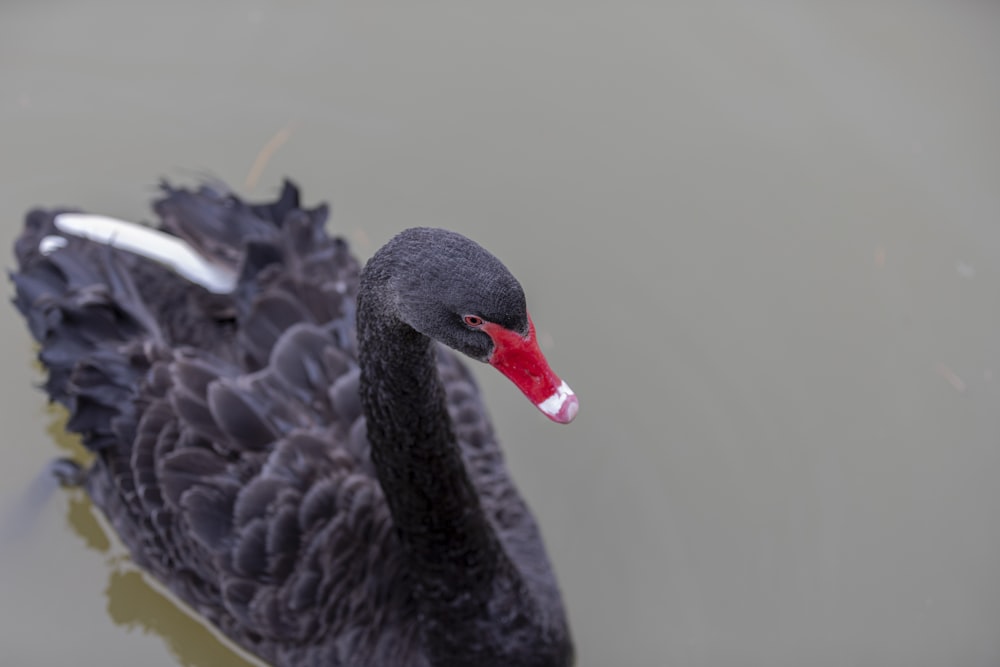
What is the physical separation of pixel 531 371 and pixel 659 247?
2.24 meters

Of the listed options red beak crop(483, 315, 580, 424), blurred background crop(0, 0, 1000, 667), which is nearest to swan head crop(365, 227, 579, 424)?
red beak crop(483, 315, 580, 424)

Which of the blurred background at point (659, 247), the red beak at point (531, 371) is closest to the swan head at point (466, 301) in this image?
the red beak at point (531, 371)

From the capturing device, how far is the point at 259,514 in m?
2.91

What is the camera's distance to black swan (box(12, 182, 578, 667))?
9.18 ft

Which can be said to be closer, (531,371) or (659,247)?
(531,371)

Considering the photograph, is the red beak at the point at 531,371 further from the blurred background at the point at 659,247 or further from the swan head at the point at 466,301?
the blurred background at the point at 659,247

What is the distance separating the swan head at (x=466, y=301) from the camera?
2066 mm

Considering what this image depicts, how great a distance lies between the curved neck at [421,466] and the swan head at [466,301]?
0.09 meters

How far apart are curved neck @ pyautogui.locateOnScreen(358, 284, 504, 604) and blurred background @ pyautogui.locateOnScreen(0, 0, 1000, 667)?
0.83 metres

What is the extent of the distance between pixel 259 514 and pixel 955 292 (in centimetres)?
295

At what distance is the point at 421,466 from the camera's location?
262cm

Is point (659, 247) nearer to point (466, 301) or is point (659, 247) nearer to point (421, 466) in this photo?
point (421, 466)

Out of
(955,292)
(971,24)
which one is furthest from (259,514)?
(971,24)

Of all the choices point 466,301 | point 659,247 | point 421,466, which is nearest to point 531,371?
point 466,301
